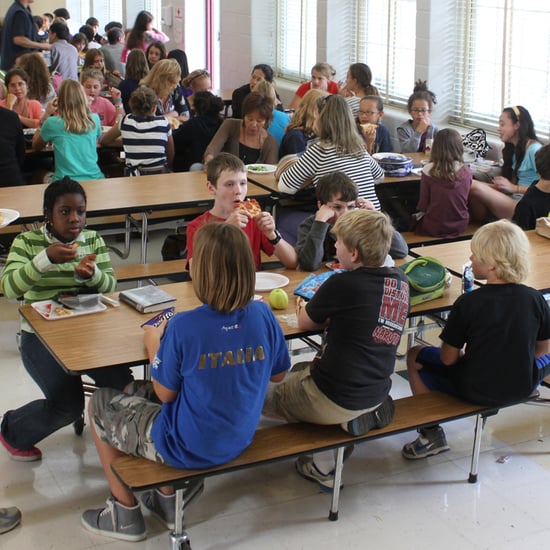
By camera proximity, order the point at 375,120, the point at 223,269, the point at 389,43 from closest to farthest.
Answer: the point at 223,269 → the point at 375,120 → the point at 389,43

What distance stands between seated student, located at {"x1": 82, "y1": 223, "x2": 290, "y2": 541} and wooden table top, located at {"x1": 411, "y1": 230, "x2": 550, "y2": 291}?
1.47 metres

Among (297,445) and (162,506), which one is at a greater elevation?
(297,445)

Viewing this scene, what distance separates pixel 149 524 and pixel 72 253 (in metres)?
1.06

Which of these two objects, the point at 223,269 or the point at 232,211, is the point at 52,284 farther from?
the point at 223,269

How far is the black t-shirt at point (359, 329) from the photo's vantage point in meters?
3.13

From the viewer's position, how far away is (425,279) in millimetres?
3752

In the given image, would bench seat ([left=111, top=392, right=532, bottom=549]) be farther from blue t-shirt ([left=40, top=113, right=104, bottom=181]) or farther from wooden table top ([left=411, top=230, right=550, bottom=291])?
blue t-shirt ([left=40, top=113, right=104, bottom=181])

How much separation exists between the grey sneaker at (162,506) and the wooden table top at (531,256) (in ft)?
5.64

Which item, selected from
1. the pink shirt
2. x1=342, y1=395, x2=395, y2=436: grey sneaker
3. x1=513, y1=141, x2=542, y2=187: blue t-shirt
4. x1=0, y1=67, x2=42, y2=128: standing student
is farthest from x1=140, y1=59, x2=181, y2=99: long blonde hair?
x1=342, y1=395, x2=395, y2=436: grey sneaker

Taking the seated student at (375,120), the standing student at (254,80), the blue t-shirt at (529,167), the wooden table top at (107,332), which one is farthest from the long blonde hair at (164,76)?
the wooden table top at (107,332)

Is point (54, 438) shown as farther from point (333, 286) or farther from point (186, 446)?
point (333, 286)

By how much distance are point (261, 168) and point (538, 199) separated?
1.93 m

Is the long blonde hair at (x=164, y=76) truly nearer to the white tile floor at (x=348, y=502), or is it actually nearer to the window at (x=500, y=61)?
the window at (x=500, y=61)

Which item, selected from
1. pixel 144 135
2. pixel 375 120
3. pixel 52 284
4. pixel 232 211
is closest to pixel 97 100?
pixel 144 135
